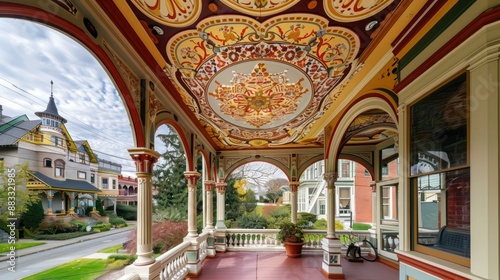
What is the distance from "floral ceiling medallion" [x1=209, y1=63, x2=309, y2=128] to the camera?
351cm

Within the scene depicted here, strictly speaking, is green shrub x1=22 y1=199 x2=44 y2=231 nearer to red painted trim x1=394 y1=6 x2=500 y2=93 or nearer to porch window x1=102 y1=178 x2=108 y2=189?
porch window x1=102 y1=178 x2=108 y2=189

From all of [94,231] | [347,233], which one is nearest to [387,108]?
[347,233]

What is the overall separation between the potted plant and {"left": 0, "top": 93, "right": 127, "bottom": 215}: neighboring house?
6.05 meters

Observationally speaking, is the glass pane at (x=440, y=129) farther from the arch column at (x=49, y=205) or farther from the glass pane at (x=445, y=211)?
the arch column at (x=49, y=205)

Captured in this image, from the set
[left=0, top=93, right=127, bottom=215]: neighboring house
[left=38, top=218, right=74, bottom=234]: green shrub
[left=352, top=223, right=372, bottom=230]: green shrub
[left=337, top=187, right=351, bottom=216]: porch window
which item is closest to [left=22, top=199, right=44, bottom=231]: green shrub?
[left=38, top=218, right=74, bottom=234]: green shrub

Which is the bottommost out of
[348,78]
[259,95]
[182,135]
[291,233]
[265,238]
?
[265,238]

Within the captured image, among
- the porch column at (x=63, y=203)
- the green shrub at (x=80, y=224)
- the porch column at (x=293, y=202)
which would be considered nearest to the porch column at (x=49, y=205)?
the porch column at (x=63, y=203)

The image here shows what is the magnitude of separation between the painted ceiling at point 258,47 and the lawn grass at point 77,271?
238 inches

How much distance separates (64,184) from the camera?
21.1 feet

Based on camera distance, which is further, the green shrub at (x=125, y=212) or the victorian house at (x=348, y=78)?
the green shrub at (x=125, y=212)

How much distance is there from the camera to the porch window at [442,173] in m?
1.82

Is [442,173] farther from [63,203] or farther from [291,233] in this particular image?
[63,203]

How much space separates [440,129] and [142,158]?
3.11 metres

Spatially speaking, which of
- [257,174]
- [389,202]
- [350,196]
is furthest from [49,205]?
[350,196]
